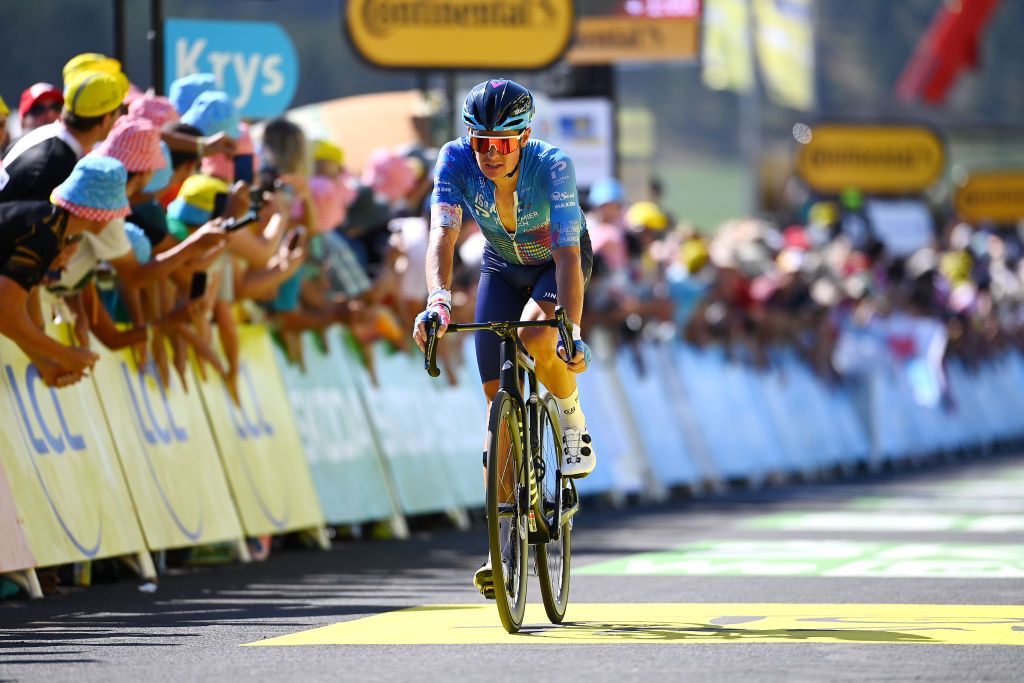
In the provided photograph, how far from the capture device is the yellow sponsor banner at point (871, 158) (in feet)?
113

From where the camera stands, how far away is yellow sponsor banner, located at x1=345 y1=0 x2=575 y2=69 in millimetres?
18078

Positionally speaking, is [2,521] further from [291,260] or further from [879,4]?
[879,4]

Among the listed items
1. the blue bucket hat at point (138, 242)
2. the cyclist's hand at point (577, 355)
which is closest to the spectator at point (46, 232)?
the blue bucket hat at point (138, 242)

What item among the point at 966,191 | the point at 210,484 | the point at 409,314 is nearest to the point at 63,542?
the point at 210,484

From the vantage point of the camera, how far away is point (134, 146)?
10758 millimetres

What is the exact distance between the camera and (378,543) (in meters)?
14.2

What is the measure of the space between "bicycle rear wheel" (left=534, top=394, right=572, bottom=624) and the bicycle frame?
1.3 inches

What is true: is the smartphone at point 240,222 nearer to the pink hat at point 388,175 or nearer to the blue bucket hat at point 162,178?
the blue bucket hat at point 162,178

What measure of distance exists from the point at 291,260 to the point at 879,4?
9984 cm

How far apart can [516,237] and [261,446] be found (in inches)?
174

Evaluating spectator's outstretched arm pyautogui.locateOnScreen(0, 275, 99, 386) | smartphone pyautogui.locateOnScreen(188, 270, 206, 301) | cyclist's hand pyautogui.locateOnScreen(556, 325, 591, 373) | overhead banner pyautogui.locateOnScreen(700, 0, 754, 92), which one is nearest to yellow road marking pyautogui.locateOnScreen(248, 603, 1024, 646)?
cyclist's hand pyautogui.locateOnScreen(556, 325, 591, 373)

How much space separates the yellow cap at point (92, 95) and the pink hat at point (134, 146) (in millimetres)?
179

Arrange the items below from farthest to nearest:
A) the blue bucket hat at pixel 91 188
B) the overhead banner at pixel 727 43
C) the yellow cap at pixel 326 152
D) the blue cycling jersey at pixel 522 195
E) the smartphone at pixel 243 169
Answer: the overhead banner at pixel 727 43 → the yellow cap at pixel 326 152 → the smartphone at pixel 243 169 → the blue bucket hat at pixel 91 188 → the blue cycling jersey at pixel 522 195

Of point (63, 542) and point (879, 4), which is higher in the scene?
point (879, 4)
